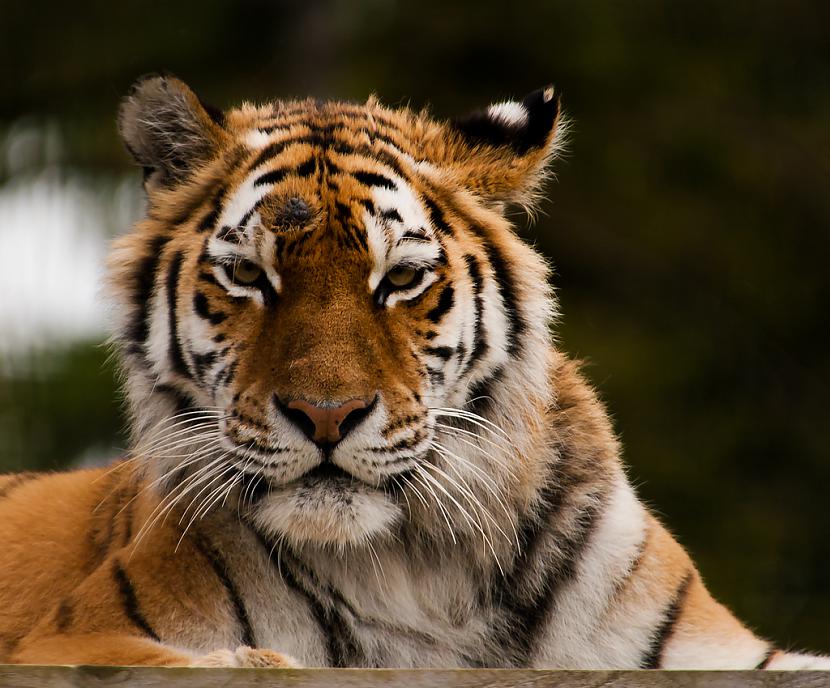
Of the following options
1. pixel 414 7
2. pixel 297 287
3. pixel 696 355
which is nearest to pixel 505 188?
pixel 297 287

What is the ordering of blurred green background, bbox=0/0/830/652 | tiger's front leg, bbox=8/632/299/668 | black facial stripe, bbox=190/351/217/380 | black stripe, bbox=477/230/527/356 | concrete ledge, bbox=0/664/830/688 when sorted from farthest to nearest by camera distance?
blurred green background, bbox=0/0/830/652, black stripe, bbox=477/230/527/356, black facial stripe, bbox=190/351/217/380, tiger's front leg, bbox=8/632/299/668, concrete ledge, bbox=0/664/830/688

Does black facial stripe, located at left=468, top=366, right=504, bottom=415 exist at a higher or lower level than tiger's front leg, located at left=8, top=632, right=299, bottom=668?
higher

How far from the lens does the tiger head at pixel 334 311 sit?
3131 mm

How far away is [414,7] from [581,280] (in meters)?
2.81

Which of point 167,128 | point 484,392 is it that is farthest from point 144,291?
point 484,392

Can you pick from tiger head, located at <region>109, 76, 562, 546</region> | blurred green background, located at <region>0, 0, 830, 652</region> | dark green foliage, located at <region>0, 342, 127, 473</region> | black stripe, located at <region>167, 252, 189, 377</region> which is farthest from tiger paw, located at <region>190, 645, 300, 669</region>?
blurred green background, located at <region>0, 0, 830, 652</region>

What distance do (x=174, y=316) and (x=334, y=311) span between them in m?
0.53

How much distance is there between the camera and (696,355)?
11.4 m

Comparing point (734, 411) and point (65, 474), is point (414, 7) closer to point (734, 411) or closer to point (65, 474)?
point (734, 411)

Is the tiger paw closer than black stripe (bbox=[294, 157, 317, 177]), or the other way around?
the tiger paw

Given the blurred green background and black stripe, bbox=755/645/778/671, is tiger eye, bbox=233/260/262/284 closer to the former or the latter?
black stripe, bbox=755/645/778/671

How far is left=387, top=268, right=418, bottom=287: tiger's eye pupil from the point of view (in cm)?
330

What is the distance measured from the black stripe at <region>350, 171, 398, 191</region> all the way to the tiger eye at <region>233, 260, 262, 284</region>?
36 centimetres

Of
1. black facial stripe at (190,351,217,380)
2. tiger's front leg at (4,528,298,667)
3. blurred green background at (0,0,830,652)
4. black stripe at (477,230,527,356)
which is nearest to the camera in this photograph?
tiger's front leg at (4,528,298,667)
